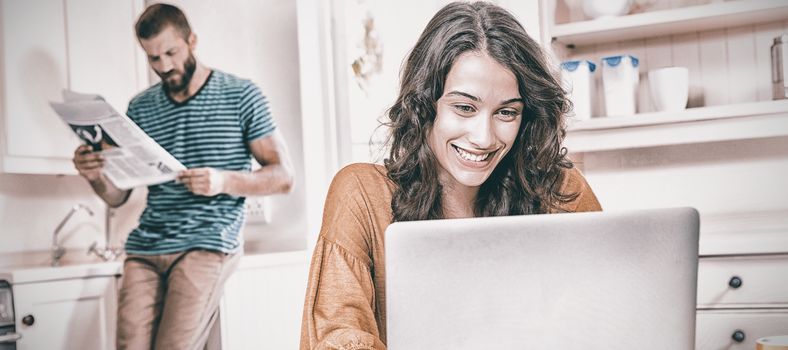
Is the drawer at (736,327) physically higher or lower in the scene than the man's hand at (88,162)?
lower

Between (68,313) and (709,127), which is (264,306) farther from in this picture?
(709,127)

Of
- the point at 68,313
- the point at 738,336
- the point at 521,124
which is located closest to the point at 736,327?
the point at 738,336

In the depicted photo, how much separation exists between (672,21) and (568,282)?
6.12 ft

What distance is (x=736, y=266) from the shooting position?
214 cm

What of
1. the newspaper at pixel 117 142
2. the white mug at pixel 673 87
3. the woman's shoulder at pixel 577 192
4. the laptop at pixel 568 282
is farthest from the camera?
the white mug at pixel 673 87

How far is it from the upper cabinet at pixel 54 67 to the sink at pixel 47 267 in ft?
0.68

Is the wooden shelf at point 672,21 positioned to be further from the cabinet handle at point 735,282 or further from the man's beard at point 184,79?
the man's beard at point 184,79

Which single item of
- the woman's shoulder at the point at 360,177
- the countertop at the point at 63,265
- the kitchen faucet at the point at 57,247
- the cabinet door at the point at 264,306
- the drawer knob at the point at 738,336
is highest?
the woman's shoulder at the point at 360,177

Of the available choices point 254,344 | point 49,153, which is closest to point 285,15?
point 49,153

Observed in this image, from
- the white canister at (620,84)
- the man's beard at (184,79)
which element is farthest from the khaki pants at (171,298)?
the white canister at (620,84)

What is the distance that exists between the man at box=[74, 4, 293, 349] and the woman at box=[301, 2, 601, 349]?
78cm

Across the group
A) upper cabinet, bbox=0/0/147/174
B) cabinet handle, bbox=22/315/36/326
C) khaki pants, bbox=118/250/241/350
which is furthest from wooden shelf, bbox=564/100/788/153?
cabinet handle, bbox=22/315/36/326

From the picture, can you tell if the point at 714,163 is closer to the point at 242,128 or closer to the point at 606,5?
the point at 606,5

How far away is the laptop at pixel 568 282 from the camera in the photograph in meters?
0.75
